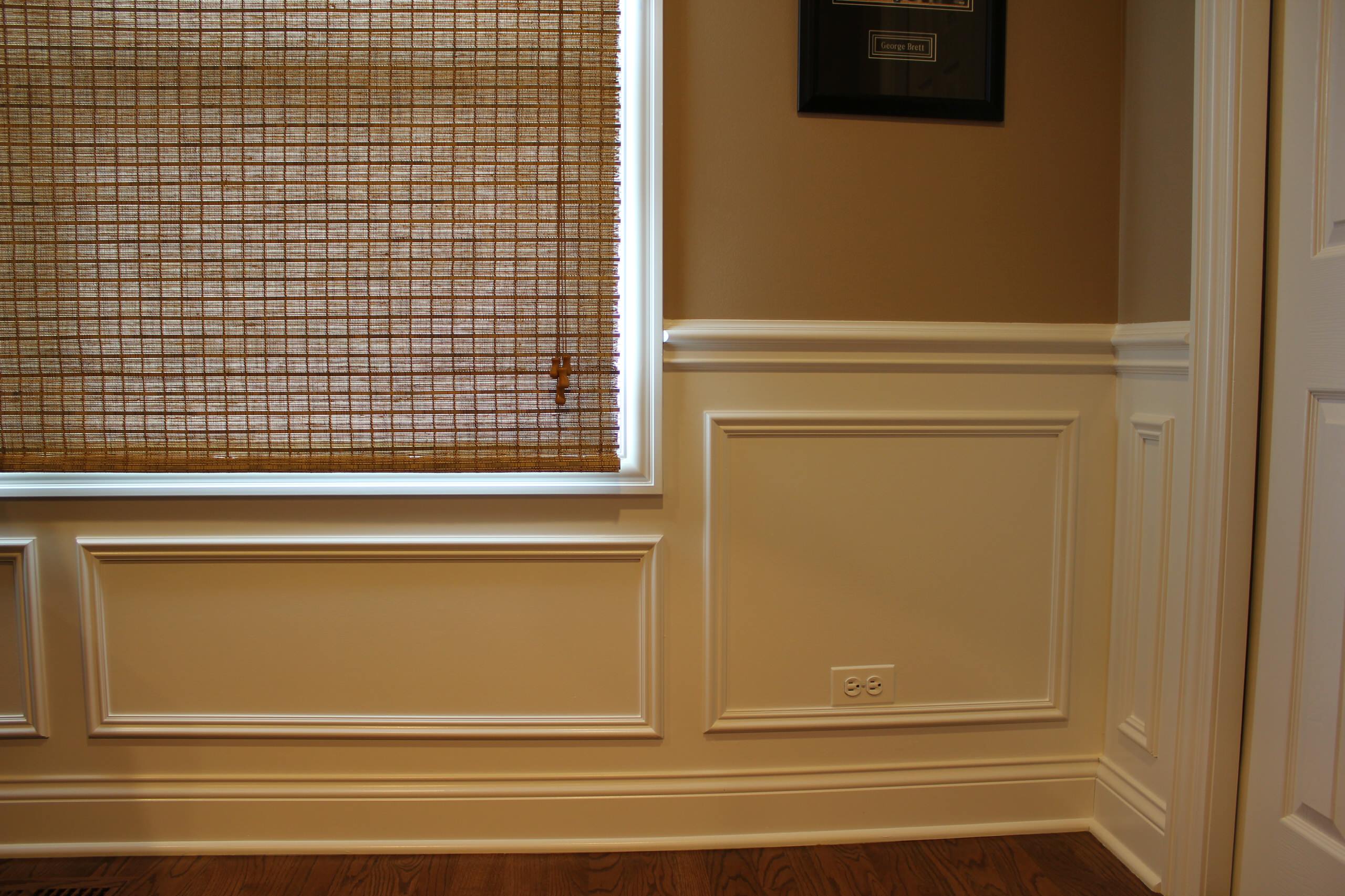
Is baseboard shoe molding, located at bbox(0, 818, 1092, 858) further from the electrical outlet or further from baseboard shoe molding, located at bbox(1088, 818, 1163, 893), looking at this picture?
baseboard shoe molding, located at bbox(1088, 818, 1163, 893)

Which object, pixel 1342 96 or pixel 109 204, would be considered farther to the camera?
pixel 109 204

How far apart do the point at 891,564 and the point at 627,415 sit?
620 millimetres

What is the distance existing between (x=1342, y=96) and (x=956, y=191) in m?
0.62

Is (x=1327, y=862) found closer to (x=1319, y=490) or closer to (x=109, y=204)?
(x=1319, y=490)

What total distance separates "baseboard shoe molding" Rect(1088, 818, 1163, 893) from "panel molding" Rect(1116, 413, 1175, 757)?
0.21 metres

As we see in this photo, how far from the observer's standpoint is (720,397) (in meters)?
1.76

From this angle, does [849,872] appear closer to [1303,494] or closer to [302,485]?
[1303,494]

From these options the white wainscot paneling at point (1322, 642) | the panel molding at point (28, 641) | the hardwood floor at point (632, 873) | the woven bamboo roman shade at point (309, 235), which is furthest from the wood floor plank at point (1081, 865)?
the panel molding at point (28, 641)

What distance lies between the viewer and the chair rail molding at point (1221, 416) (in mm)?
1436

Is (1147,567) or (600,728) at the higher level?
(1147,567)

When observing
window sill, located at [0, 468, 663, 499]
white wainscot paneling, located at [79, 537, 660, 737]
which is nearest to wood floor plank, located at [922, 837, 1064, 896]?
white wainscot paneling, located at [79, 537, 660, 737]

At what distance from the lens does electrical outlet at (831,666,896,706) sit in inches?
71.3

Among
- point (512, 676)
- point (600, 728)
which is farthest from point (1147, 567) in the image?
point (512, 676)

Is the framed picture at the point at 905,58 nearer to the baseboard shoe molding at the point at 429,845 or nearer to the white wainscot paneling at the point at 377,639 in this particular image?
the white wainscot paneling at the point at 377,639
